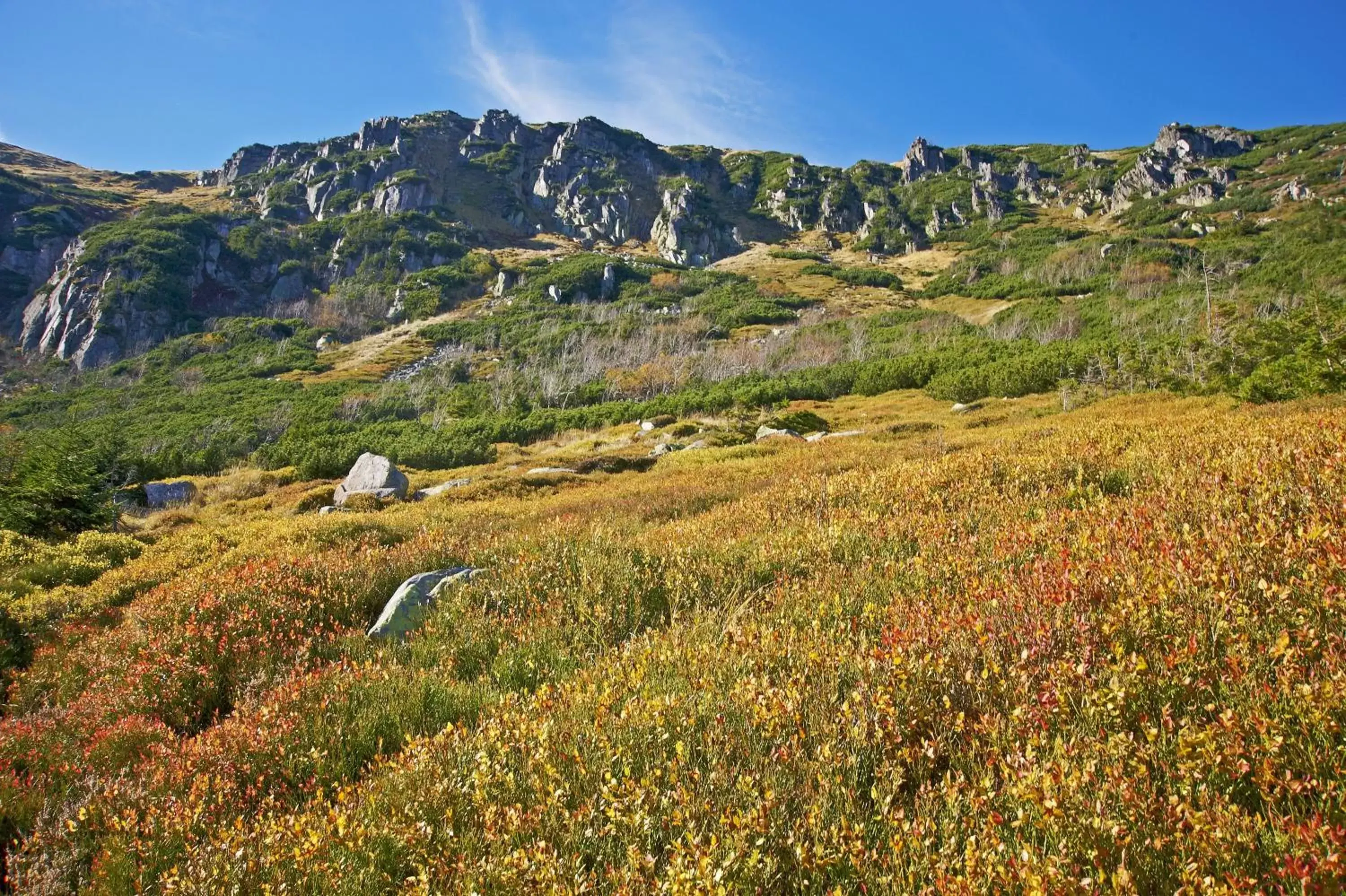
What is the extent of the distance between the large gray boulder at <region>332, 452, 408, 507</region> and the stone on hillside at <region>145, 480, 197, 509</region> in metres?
9.74

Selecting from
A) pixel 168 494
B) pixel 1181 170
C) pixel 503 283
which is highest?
pixel 1181 170

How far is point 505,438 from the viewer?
55.2m

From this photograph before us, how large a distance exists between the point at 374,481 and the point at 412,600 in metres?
19.6

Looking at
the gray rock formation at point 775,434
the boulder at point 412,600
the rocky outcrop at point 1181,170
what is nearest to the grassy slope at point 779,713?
the boulder at point 412,600

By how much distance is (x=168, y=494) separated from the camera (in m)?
30.0

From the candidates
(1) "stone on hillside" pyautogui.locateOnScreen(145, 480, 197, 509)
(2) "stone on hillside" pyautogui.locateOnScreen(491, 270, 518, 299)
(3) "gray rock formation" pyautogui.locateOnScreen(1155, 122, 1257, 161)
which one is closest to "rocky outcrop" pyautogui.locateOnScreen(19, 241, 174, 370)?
(2) "stone on hillside" pyautogui.locateOnScreen(491, 270, 518, 299)

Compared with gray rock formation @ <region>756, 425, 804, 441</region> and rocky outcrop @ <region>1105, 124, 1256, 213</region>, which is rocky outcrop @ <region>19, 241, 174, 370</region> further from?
rocky outcrop @ <region>1105, 124, 1256, 213</region>

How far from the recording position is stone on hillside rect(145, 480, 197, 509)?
1133 inches

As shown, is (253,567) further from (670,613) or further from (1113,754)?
(1113,754)

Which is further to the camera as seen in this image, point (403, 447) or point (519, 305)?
point (519, 305)

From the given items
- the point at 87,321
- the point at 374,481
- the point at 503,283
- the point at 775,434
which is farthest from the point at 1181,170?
the point at 87,321

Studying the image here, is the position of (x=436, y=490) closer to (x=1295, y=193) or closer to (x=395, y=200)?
(x=1295, y=193)

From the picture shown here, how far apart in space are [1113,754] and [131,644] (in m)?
9.50

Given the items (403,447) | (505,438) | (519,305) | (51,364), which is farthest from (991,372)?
(51,364)
